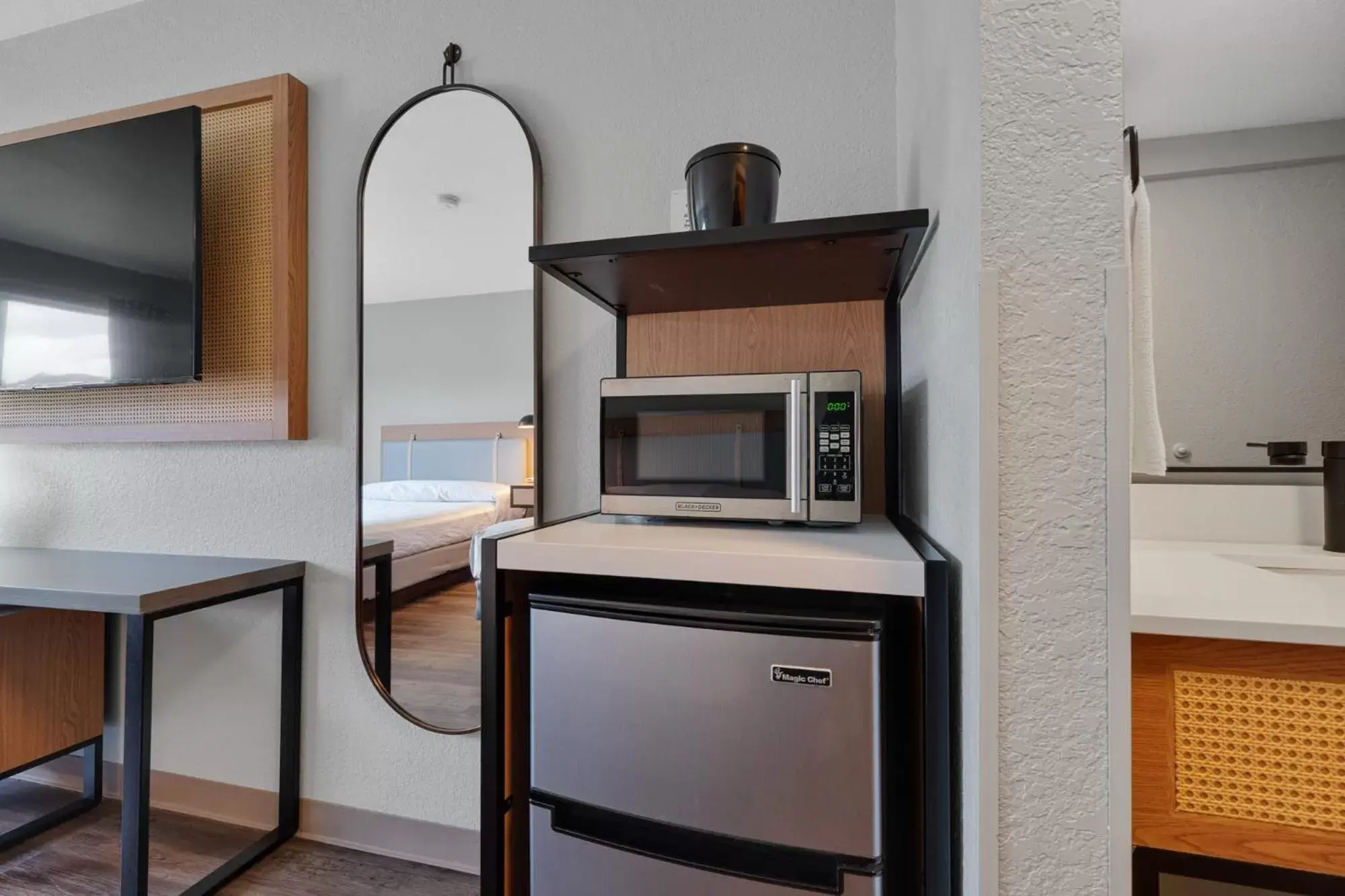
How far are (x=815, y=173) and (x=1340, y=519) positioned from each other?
131cm

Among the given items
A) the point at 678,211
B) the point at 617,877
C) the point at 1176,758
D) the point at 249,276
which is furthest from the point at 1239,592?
the point at 249,276

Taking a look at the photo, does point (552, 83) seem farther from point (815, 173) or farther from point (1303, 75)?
point (1303, 75)

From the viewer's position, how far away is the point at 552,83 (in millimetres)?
1579

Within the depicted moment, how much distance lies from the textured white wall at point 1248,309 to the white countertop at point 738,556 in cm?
91

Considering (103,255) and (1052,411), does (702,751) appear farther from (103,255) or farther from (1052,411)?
(103,255)

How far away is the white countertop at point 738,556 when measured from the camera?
2.60ft

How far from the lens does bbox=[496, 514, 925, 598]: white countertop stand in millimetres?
793

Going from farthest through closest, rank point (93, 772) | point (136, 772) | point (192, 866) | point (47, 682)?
point (93, 772)
point (47, 682)
point (192, 866)
point (136, 772)

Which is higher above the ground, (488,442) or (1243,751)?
(488,442)

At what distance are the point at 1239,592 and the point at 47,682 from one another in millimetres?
2951

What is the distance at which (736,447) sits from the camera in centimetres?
113

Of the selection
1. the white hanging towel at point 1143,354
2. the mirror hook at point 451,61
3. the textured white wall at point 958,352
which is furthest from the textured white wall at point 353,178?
the white hanging towel at point 1143,354

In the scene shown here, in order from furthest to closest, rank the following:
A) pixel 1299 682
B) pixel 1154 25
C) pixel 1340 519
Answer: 1. pixel 1154 25
2. pixel 1340 519
3. pixel 1299 682

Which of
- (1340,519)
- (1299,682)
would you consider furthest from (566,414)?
(1340,519)
